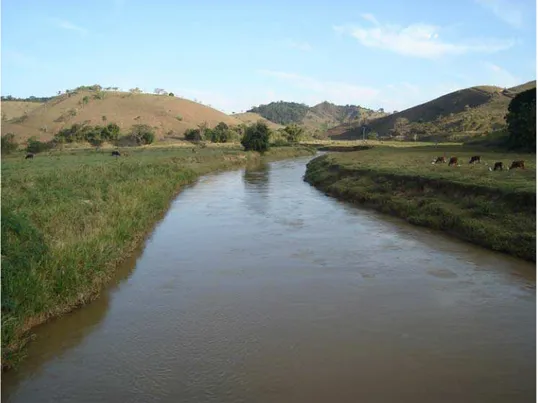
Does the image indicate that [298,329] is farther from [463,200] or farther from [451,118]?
[451,118]

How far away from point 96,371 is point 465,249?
1397 centimetres

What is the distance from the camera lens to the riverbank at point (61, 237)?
33.4 ft

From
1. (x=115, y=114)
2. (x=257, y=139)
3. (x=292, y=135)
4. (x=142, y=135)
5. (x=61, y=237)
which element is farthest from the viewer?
(x=115, y=114)

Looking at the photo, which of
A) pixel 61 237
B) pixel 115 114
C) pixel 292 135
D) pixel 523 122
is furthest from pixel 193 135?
pixel 61 237

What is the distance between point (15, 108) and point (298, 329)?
184 metres

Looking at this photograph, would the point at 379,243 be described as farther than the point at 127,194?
No

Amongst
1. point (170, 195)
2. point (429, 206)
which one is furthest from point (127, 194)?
point (429, 206)

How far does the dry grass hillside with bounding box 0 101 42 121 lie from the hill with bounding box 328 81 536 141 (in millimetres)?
108536

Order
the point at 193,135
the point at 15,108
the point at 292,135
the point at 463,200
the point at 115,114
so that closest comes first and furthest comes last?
the point at 463,200 → the point at 193,135 → the point at 292,135 → the point at 115,114 → the point at 15,108

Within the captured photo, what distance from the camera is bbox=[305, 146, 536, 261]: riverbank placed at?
1780 centimetres

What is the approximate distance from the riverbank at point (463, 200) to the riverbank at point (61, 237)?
12.7 m

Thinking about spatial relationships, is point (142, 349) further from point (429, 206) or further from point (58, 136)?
point (58, 136)

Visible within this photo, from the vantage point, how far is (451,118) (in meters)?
124

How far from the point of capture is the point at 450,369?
9.06 metres
